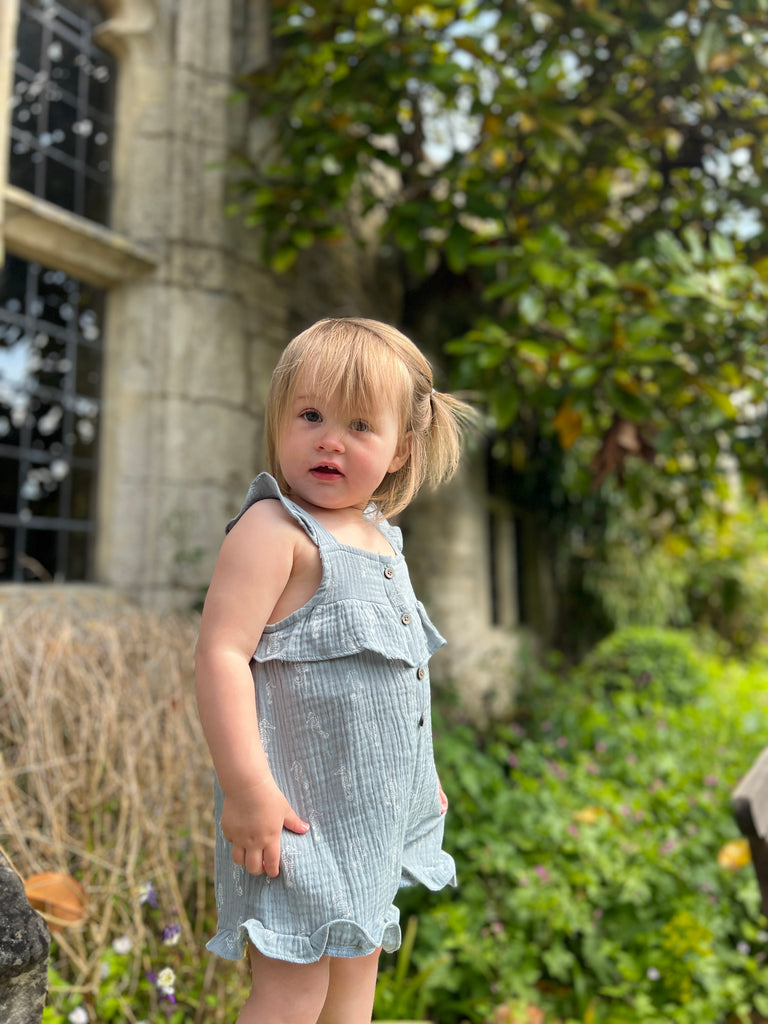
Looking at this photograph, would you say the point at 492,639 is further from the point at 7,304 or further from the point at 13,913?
the point at 13,913

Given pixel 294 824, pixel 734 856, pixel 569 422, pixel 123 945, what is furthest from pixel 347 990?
pixel 569 422

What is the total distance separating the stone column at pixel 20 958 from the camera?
1.07m

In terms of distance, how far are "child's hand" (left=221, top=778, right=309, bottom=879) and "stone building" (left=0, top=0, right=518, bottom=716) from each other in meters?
2.69

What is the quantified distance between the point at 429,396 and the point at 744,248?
12.0ft

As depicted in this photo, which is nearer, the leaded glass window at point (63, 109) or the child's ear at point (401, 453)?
the child's ear at point (401, 453)

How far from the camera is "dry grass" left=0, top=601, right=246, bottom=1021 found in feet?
5.90

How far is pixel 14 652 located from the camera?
7.20ft

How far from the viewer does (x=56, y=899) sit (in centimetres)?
166

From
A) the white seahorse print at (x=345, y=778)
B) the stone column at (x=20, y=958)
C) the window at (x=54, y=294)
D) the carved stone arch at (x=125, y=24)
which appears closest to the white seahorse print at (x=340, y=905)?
the white seahorse print at (x=345, y=778)

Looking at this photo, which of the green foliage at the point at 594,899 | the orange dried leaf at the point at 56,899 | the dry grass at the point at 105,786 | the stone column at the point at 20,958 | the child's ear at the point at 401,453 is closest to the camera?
the stone column at the point at 20,958

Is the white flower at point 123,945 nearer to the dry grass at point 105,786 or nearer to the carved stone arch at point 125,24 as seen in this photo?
the dry grass at point 105,786

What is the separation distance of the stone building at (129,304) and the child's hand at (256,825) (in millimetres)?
2690

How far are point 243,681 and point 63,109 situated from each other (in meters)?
3.78

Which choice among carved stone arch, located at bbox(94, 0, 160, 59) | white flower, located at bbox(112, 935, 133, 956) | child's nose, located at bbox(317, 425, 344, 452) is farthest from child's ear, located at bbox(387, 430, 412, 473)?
carved stone arch, located at bbox(94, 0, 160, 59)
